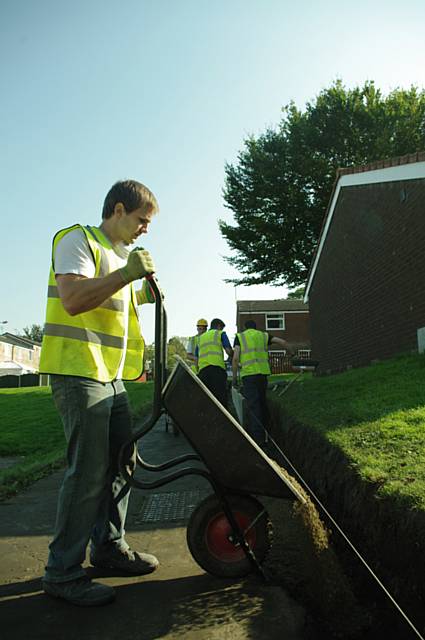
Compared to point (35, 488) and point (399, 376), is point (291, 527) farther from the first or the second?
point (399, 376)

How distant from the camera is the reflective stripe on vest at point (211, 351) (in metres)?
9.27

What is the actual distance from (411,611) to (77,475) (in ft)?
5.35

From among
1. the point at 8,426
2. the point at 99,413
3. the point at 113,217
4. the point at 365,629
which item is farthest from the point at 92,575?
the point at 8,426

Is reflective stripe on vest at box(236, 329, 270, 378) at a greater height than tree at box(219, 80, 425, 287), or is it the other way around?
tree at box(219, 80, 425, 287)

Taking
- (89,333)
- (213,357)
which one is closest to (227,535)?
(89,333)

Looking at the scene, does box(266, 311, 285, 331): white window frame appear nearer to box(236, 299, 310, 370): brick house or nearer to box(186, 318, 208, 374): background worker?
box(236, 299, 310, 370): brick house

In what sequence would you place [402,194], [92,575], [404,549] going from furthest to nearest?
[402,194]
[92,575]
[404,549]

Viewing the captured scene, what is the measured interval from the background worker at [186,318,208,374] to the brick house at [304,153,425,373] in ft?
13.7

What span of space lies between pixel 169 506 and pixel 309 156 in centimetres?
2470

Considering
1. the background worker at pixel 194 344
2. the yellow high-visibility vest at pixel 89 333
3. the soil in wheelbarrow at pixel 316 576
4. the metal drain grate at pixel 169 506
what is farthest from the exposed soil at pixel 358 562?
the background worker at pixel 194 344

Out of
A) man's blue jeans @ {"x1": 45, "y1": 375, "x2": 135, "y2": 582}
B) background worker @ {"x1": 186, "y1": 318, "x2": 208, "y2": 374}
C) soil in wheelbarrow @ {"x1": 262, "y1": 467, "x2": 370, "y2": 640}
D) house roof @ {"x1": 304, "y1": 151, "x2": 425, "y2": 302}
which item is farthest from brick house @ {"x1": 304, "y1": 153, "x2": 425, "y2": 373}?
man's blue jeans @ {"x1": 45, "y1": 375, "x2": 135, "y2": 582}

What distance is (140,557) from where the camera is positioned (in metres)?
2.89

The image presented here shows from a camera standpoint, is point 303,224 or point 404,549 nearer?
point 404,549

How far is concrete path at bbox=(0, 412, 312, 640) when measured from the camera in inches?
86.9
